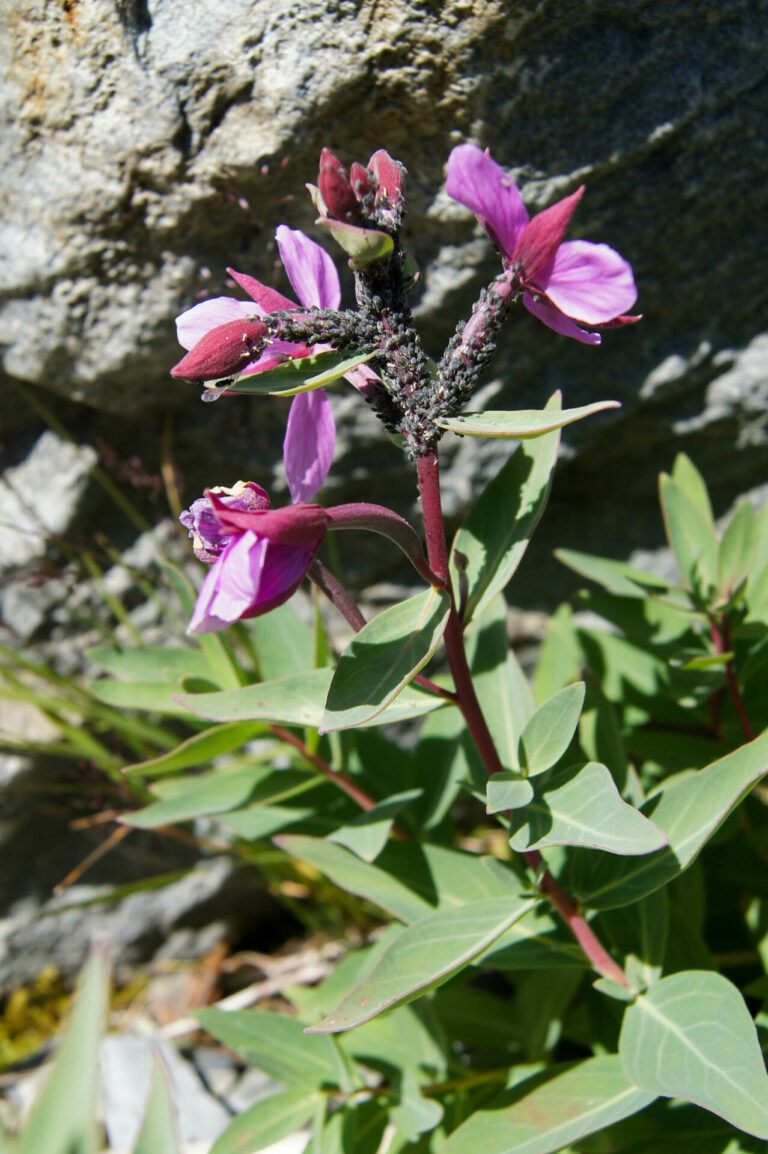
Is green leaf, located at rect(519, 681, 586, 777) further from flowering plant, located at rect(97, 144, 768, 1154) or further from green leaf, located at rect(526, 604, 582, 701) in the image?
green leaf, located at rect(526, 604, 582, 701)

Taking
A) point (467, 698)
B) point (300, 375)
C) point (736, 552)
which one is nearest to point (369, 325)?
point (300, 375)

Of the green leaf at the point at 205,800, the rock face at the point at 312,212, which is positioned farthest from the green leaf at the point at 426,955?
the rock face at the point at 312,212

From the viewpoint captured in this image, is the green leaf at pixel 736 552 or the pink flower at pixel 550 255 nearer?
the pink flower at pixel 550 255

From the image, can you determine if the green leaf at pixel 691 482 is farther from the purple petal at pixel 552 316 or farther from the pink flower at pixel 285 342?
the pink flower at pixel 285 342

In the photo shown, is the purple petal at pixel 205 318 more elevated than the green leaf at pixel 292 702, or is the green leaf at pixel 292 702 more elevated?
the purple petal at pixel 205 318

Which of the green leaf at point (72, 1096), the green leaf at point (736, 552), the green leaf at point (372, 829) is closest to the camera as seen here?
the green leaf at point (72, 1096)

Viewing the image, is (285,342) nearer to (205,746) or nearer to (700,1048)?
(205,746)

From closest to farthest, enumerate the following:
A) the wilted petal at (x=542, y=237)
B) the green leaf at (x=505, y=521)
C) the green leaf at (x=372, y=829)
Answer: the wilted petal at (x=542, y=237)
the green leaf at (x=505, y=521)
the green leaf at (x=372, y=829)

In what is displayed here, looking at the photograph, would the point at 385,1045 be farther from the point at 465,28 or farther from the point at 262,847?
the point at 465,28
